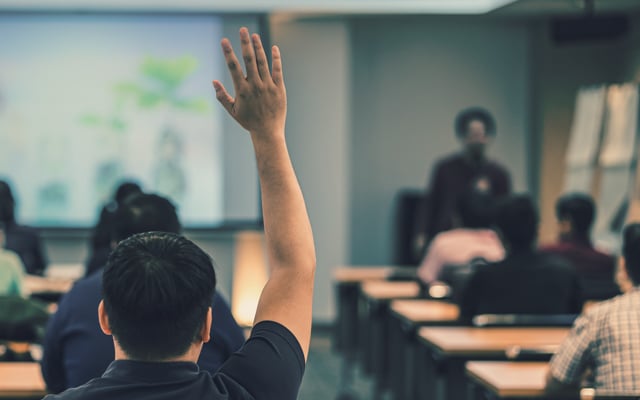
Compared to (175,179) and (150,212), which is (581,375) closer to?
(150,212)

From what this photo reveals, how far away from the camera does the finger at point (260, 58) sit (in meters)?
1.51

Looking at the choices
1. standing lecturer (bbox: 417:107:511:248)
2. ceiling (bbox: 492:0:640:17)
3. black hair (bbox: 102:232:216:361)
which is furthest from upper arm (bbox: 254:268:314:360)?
ceiling (bbox: 492:0:640:17)

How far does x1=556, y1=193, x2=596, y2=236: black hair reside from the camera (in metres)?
5.61

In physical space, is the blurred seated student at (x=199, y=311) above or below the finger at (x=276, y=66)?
below

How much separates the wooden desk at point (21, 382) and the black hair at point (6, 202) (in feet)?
8.64

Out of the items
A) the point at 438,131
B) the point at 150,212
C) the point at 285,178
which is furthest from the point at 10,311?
the point at 438,131

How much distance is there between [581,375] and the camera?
3.26 metres

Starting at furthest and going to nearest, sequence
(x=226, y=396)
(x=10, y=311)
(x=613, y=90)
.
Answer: (x=613, y=90) < (x=10, y=311) < (x=226, y=396)

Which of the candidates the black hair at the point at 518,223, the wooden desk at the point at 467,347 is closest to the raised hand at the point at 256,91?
the wooden desk at the point at 467,347

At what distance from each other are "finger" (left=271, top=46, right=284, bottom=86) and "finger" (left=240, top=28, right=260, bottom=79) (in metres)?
0.03

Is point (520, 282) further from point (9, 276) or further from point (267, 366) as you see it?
point (267, 366)

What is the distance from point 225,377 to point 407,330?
3722mm

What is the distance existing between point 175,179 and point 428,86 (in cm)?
261

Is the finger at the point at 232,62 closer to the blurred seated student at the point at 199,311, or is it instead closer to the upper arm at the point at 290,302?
the blurred seated student at the point at 199,311
